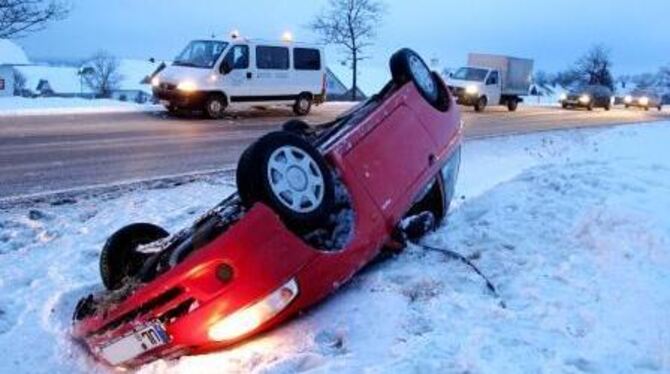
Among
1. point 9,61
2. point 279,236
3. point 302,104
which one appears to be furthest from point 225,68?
point 9,61

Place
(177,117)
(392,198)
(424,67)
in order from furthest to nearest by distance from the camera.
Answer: (177,117) → (424,67) → (392,198)

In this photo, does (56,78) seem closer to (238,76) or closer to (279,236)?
(238,76)

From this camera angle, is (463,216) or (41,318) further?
(463,216)

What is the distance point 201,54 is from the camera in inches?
775

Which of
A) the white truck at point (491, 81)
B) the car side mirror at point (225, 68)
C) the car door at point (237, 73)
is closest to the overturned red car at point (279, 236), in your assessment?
the car side mirror at point (225, 68)

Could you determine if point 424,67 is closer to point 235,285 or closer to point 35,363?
point 235,285

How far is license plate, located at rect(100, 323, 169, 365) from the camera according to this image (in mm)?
3730

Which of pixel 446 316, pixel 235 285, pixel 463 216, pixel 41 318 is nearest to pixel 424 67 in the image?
pixel 463 216

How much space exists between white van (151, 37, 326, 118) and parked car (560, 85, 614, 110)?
63.6ft

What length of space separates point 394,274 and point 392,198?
18.1 inches

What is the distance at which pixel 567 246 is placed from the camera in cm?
501

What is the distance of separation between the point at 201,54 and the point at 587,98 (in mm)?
23543

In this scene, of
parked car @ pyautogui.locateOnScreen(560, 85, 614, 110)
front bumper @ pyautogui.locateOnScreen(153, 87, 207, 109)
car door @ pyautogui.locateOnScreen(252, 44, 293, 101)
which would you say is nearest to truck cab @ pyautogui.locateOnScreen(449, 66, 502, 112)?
parked car @ pyautogui.locateOnScreen(560, 85, 614, 110)

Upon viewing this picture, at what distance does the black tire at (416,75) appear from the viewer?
5.35 metres
